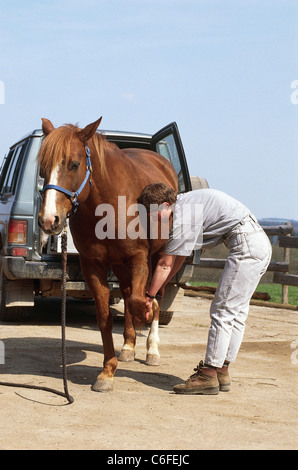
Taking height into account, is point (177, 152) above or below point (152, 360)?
above

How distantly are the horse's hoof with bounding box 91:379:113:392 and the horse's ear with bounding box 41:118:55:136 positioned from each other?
1.76 metres

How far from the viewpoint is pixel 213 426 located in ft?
12.5

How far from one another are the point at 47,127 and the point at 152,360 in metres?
2.30

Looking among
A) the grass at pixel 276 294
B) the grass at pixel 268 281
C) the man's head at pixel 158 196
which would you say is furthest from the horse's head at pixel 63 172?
the grass at pixel 268 281

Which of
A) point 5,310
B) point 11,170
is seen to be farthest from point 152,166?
point 11,170

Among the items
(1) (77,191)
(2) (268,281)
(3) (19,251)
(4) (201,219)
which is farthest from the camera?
(2) (268,281)

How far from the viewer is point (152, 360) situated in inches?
230

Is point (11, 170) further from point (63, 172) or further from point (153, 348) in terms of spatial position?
point (63, 172)

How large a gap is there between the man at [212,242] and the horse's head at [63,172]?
0.48 m

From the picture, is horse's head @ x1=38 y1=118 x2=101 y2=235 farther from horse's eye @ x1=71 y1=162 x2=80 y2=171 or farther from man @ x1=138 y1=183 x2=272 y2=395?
man @ x1=138 y1=183 x2=272 y2=395

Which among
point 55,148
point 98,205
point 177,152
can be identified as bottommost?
point 98,205

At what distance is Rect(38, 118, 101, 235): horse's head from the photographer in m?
4.20

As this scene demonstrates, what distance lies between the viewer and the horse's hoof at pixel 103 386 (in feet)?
15.3
